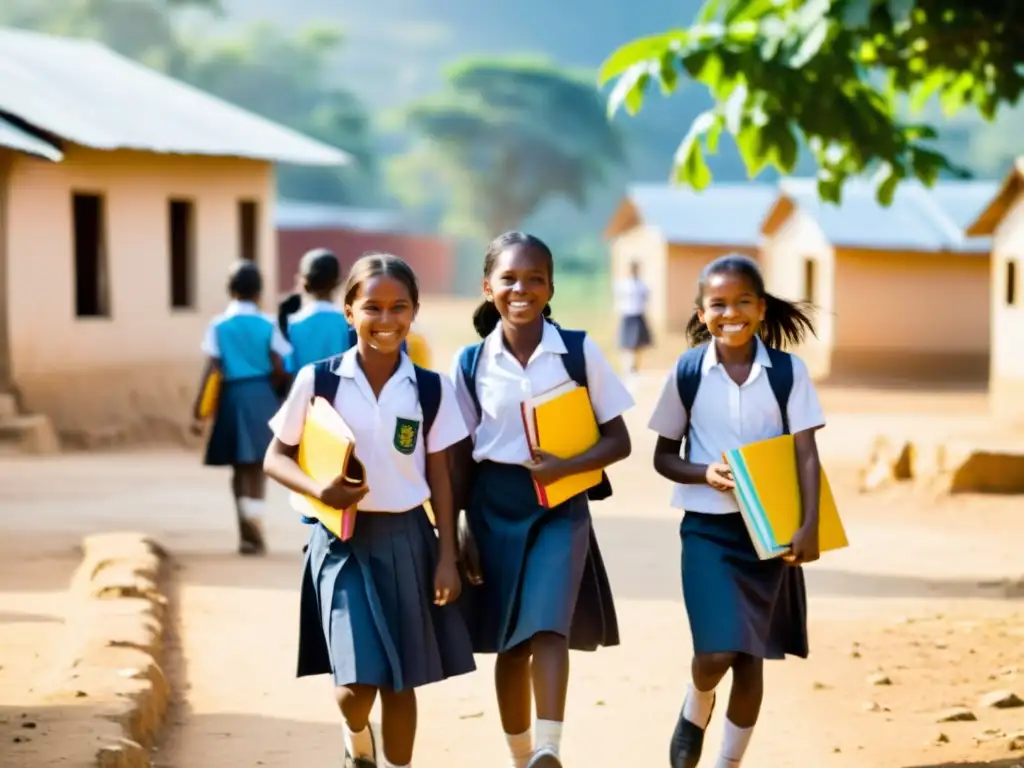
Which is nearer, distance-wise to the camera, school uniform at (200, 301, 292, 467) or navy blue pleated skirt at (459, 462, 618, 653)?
navy blue pleated skirt at (459, 462, 618, 653)

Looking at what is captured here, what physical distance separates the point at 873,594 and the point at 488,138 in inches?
2344

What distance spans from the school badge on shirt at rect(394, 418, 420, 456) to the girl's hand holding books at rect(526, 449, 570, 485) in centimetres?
34

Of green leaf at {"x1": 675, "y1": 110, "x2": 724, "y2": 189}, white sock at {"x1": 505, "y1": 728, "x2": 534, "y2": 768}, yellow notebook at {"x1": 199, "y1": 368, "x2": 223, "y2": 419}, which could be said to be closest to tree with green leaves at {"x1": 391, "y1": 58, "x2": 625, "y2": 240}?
yellow notebook at {"x1": 199, "y1": 368, "x2": 223, "y2": 419}

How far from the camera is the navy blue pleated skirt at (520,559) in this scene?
197 inches

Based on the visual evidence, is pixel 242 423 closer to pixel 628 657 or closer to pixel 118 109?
pixel 628 657

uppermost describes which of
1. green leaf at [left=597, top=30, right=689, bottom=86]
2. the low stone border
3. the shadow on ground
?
green leaf at [left=597, top=30, right=689, bottom=86]

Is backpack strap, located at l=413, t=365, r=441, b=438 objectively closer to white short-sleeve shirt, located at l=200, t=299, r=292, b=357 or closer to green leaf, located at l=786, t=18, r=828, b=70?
green leaf, located at l=786, t=18, r=828, b=70

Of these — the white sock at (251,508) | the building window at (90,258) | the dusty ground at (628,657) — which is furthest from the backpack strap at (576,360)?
the building window at (90,258)

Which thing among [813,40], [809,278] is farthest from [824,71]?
[809,278]

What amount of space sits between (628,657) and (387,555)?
2.81 m

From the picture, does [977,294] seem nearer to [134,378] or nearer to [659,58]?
[134,378]

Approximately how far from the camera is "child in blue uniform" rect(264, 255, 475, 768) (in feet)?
15.8

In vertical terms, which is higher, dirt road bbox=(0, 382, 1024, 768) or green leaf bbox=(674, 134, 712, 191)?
green leaf bbox=(674, 134, 712, 191)

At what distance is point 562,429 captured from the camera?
5059 millimetres
